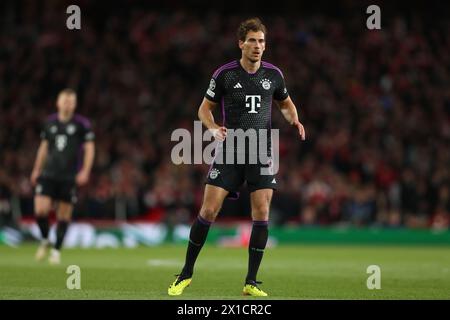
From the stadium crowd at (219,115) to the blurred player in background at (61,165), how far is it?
7494mm

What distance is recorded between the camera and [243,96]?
360 inches

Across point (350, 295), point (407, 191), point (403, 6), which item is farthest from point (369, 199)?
point (350, 295)

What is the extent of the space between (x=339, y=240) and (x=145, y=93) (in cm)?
717

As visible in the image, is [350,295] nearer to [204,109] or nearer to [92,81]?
[204,109]

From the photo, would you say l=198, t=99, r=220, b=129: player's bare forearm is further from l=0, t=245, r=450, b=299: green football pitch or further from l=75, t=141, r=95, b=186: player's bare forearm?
l=75, t=141, r=95, b=186: player's bare forearm

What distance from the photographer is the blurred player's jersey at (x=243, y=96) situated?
9.13 m

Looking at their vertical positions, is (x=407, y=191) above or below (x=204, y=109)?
below

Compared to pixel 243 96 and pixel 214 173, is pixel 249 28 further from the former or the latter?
pixel 214 173

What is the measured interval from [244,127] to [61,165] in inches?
240

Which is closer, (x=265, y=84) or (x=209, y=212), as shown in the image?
(x=209, y=212)

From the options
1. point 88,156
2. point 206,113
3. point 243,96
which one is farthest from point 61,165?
point 243,96

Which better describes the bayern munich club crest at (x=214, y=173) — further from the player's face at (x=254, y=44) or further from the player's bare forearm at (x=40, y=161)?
the player's bare forearm at (x=40, y=161)

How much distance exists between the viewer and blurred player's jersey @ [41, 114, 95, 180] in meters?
14.5

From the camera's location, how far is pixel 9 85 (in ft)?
81.5
